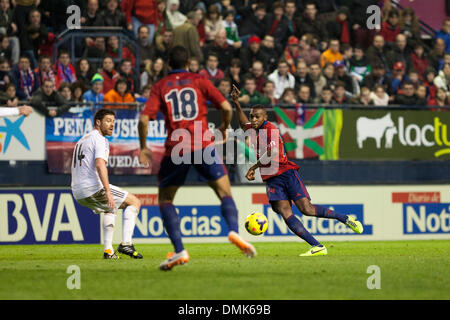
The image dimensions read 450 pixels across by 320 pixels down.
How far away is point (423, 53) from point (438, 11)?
12.1 ft

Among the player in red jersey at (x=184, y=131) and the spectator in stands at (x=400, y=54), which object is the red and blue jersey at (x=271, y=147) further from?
the spectator in stands at (x=400, y=54)

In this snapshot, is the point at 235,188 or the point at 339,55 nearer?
the point at 235,188

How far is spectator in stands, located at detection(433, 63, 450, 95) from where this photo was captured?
21.1m

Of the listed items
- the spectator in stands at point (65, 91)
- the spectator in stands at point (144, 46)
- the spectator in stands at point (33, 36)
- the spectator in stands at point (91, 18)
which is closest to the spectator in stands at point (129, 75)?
the spectator in stands at point (144, 46)

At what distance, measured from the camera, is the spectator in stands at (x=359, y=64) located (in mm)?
20969

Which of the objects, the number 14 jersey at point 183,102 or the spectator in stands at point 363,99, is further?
the spectator in stands at point 363,99

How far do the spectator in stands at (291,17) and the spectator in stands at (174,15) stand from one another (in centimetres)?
296

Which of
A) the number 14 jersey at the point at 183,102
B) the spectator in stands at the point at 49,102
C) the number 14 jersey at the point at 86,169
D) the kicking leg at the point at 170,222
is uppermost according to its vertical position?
the spectator in stands at the point at 49,102

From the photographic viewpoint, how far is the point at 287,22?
2133cm

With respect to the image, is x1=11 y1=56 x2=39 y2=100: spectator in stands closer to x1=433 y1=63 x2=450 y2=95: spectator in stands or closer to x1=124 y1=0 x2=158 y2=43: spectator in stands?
x1=124 y1=0 x2=158 y2=43: spectator in stands

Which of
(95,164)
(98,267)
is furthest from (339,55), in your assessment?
(98,267)
